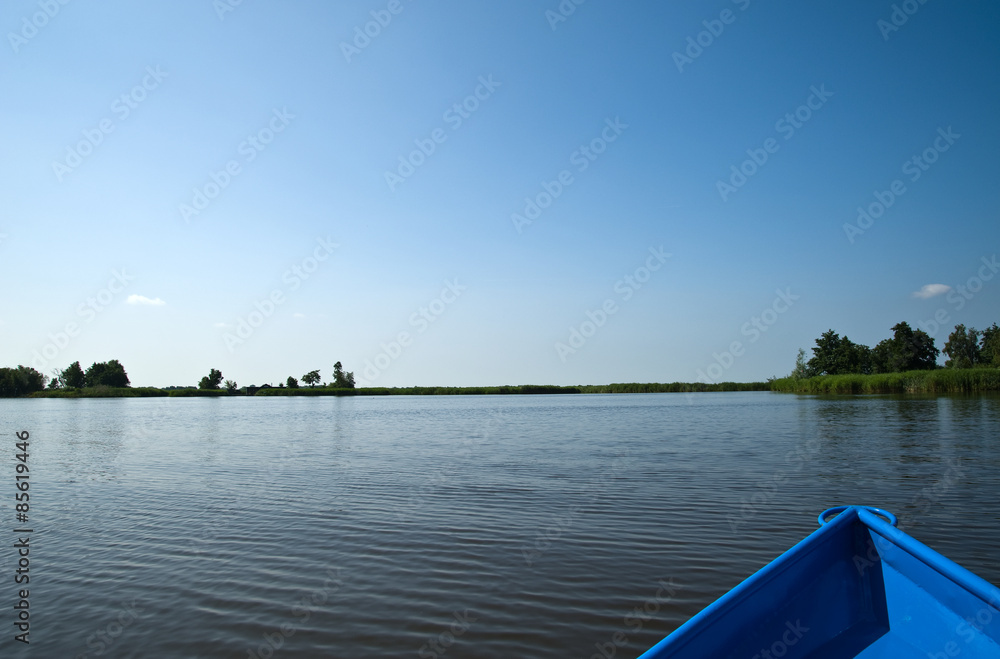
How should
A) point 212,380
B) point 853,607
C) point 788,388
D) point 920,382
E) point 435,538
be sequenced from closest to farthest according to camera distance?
point 853,607 → point 435,538 → point 920,382 → point 788,388 → point 212,380

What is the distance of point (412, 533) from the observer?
7.75 metres

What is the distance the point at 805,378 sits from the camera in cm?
7569

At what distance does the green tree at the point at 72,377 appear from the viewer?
10362 centimetres

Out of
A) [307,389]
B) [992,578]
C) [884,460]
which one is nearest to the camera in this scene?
[992,578]

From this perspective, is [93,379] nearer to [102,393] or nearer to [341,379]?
[102,393]

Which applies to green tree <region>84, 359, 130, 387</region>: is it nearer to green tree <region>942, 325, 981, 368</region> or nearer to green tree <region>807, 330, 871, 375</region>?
green tree <region>807, 330, 871, 375</region>

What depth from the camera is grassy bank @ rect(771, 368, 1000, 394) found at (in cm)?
4519

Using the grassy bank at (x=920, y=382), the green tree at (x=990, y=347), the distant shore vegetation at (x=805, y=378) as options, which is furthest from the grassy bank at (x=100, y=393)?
the green tree at (x=990, y=347)

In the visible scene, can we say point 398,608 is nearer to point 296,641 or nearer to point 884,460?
point 296,641

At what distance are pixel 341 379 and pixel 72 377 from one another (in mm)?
47958

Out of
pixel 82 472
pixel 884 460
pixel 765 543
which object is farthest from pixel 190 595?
pixel 884 460

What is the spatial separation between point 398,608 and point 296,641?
96 cm

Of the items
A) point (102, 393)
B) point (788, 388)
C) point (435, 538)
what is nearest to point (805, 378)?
point (788, 388)

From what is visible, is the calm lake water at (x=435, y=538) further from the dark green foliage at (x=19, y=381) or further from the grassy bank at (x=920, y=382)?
the dark green foliage at (x=19, y=381)
